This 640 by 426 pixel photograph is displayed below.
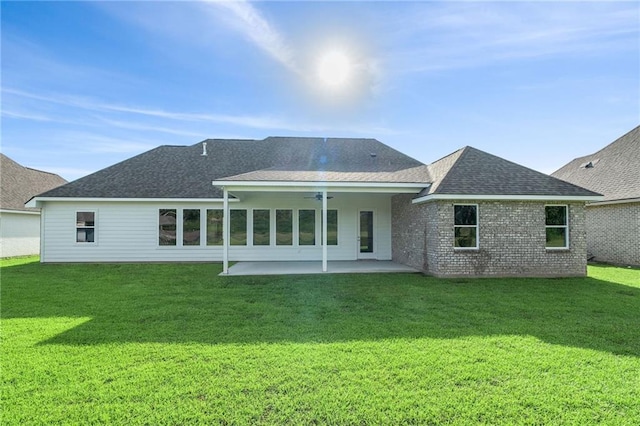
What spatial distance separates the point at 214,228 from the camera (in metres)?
14.9

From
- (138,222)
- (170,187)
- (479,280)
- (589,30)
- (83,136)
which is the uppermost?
(589,30)

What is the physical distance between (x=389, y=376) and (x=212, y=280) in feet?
25.3

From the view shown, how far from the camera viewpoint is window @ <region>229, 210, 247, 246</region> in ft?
50.0

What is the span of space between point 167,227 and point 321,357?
41.2ft

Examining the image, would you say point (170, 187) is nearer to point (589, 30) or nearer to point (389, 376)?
point (389, 376)

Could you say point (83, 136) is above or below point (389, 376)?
above

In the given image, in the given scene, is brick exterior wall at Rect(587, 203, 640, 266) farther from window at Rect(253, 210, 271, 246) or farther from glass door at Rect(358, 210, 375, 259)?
window at Rect(253, 210, 271, 246)

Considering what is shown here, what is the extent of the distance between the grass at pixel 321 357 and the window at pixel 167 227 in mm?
6303

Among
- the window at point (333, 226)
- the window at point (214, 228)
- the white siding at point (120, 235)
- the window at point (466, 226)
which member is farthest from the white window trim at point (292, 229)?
the window at point (466, 226)

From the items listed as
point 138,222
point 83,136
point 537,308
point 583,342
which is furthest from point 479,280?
point 83,136

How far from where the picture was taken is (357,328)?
18.5ft

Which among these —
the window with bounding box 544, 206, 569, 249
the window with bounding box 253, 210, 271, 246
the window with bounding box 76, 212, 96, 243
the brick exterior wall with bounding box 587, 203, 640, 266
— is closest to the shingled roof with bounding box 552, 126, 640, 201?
the brick exterior wall with bounding box 587, 203, 640, 266

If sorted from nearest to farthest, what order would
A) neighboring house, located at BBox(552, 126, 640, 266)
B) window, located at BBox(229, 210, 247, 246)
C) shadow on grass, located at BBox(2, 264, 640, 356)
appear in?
shadow on grass, located at BBox(2, 264, 640, 356)
neighboring house, located at BBox(552, 126, 640, 266)
window, located at BBox(229, 210, 247, 246)

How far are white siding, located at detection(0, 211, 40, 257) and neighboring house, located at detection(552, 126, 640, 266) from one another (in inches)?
1141
